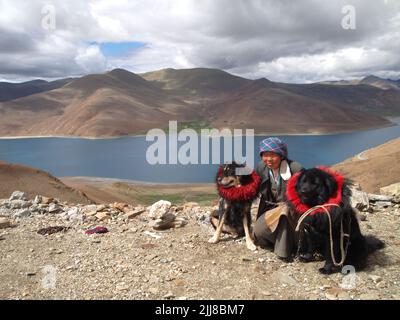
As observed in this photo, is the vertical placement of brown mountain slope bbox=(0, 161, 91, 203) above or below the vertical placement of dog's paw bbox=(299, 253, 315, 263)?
below

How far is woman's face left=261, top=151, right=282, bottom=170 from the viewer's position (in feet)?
12.5

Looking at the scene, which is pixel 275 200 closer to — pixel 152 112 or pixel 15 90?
pixel 152 112

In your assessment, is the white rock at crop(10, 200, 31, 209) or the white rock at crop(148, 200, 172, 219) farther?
the white rock at crop(10, 200, 31, 209)

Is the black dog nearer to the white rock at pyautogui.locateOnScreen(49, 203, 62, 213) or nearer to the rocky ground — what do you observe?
the rocky ground

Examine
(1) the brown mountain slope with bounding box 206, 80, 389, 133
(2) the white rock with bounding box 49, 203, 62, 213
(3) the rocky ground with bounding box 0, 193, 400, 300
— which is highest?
(1) the brown mountain slope with bounding box 206, 80, 389, 133

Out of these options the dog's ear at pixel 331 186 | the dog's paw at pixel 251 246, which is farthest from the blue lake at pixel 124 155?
the dog's ear at pixel 331 186

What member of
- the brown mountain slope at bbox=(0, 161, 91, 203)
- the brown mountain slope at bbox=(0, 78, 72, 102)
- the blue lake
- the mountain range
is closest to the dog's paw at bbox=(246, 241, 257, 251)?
the brown mountain slope at bbox=(0, 161, 91, 203)

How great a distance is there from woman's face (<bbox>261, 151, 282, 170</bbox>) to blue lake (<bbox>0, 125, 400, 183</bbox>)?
3472 cm

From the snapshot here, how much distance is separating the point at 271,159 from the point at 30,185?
42.0 ft

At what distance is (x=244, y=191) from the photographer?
4.08 meters

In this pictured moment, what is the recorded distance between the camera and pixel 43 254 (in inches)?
167

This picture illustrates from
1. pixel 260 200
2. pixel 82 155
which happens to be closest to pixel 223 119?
pixel 82 155

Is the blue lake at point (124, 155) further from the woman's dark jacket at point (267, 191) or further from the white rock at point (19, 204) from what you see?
the woman's dark jacket at point (267, 191)
